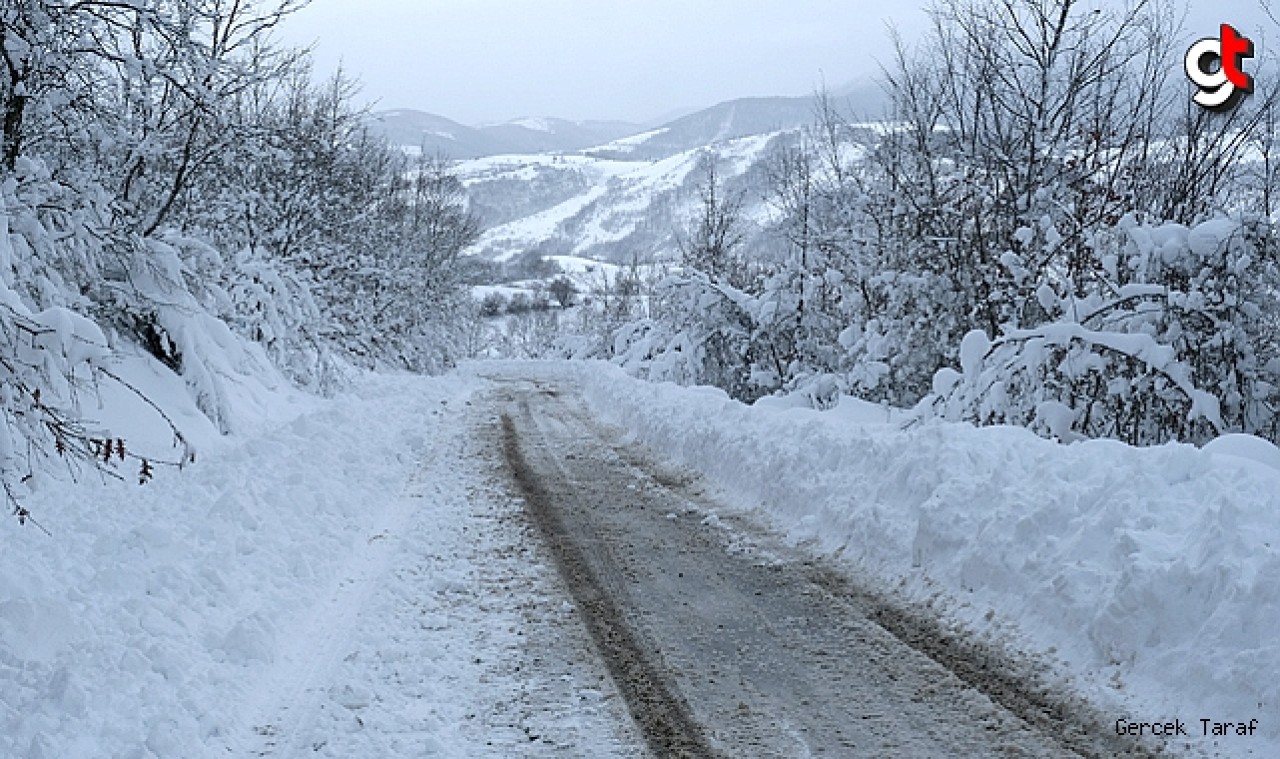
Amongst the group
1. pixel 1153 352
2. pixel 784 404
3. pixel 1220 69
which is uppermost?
pixel 1220 69

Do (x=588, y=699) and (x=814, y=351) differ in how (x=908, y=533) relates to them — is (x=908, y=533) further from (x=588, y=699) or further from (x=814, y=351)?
(x=814, y=351)

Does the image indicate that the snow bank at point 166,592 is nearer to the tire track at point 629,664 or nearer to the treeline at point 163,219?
the treeline at point 163,219

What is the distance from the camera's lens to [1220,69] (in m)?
13.5

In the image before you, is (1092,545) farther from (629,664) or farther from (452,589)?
(452,589)

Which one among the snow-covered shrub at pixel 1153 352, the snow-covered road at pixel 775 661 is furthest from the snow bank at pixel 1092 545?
the snow-covered shrub at pixel 1153 352

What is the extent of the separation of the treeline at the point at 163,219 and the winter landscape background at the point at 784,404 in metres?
0.06

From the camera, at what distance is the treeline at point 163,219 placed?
4938 millimetres

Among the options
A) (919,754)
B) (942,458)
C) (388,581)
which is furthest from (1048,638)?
(388,581)

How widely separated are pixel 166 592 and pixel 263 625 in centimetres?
78

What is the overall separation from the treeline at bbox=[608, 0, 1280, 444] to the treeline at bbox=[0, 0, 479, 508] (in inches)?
369

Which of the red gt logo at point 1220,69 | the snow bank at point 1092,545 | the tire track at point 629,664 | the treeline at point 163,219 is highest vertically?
the red gt logo at point 1220,69

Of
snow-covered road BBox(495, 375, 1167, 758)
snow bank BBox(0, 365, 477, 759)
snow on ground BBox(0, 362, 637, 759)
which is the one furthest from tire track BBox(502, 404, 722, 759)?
snow bank BBox(0, 365, 477, 759)

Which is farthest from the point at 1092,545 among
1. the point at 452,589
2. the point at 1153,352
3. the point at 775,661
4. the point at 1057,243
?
the point at 1057,243

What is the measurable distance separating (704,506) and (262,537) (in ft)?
16.3
